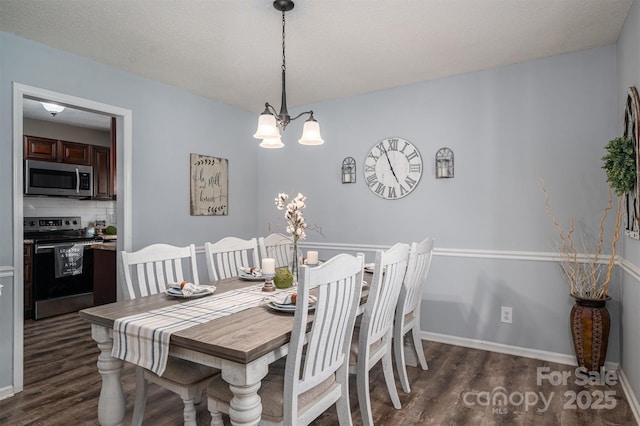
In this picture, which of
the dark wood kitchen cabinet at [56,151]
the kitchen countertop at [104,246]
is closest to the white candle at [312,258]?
the kitchen countertop at [104,246]

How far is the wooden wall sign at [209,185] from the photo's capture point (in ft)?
12.8

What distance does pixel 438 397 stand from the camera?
2.44 m

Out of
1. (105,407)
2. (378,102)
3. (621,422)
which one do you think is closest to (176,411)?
(105,407)

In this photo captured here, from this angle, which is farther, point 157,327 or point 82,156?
point 82,156

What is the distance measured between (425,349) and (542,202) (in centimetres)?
156

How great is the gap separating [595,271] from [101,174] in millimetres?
5700

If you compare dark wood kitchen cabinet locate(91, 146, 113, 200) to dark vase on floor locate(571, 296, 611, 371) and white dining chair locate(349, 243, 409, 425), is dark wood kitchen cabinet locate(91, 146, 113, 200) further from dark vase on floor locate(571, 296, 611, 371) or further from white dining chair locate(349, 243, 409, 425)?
dark vase on floor locate(571, 296, 611, 371)

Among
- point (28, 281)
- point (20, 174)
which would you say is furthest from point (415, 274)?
point (28, 281)

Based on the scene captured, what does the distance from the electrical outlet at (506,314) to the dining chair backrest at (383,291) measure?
1439 mm

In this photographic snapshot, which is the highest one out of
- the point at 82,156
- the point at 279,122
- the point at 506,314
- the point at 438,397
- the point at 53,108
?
the point at 53,108

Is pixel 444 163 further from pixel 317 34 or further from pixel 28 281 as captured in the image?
pixel 28 281

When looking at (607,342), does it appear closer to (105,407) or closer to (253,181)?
(105,407)

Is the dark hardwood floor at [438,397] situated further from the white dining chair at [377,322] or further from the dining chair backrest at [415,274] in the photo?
the dining chair backrest at [415,274]

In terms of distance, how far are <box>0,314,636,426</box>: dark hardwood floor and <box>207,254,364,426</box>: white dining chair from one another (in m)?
0.65
